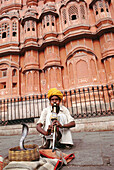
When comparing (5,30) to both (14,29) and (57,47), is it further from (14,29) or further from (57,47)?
(57,47)

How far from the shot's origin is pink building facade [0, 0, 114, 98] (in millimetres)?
11906

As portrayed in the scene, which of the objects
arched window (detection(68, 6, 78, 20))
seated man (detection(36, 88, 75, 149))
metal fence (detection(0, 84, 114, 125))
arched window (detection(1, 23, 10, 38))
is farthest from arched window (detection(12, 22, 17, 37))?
seated man (detection(36, 88, 75, 149))

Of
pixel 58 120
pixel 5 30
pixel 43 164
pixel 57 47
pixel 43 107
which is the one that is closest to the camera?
pixel 43 164

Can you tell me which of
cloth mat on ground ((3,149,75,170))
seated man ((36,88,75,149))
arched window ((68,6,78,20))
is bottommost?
cloth mat on ground ((3,149,75,170))

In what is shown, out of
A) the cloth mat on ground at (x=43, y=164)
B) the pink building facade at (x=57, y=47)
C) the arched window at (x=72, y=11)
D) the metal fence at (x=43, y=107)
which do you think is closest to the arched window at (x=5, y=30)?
the pink building facade at (x=57, y=47)

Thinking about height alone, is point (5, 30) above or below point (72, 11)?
below

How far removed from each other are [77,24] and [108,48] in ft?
12.2

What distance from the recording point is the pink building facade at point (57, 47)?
1191cm

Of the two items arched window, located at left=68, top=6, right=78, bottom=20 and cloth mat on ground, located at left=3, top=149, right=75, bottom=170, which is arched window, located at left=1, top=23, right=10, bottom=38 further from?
cloth mat on ground, located at left=3, top=149, right=75, bottom=170

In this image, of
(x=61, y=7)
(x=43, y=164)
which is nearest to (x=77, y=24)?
(x=61, y=7)

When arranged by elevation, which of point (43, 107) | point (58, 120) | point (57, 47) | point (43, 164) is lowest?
point (43, 164)

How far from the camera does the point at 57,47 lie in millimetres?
13625

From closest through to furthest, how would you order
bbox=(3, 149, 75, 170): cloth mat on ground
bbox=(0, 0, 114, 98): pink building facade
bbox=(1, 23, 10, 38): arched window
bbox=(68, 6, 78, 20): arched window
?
bbox=(3, 149, 75, 170): cloth mat on ground < bbox=(0, 0, 114, 98): pink building facade < bbox=(68, 6, 78, 20): arched window < bbox=(1, 23, 10, 38): arched window

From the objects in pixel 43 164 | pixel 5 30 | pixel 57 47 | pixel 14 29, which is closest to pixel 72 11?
pixel 57 47
